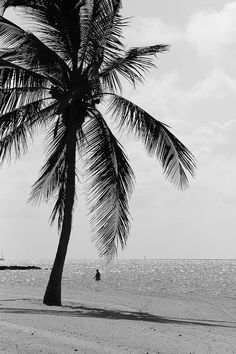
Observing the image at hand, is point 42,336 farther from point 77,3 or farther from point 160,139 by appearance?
point 77,3

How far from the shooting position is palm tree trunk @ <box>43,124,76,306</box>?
65.3 feet

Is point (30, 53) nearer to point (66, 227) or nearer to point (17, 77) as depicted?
point (17, 77)

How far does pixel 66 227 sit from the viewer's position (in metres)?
19.9

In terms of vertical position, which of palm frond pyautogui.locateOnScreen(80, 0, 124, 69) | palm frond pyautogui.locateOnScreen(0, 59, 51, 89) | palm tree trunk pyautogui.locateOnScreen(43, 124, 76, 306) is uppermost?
palm frond pyautogui.locateOnScreen(80, 0, 124, 69)

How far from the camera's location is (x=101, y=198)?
2033 centimetres

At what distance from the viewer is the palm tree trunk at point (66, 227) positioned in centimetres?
1991

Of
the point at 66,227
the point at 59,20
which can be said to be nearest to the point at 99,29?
the point at 59,20

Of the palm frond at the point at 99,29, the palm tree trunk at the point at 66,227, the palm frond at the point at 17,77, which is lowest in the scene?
the palm tree trunk at the point at 66,227

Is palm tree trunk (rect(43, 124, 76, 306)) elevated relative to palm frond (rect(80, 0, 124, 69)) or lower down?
lower down

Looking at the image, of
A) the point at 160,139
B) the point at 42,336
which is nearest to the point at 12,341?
the point at 42,336

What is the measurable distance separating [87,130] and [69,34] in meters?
3.52

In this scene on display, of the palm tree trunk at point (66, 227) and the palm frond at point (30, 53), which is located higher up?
the palm frond at point (30, 53)

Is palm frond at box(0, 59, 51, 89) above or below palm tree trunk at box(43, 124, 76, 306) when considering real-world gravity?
above

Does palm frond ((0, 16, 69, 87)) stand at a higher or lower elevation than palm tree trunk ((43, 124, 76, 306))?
higher
